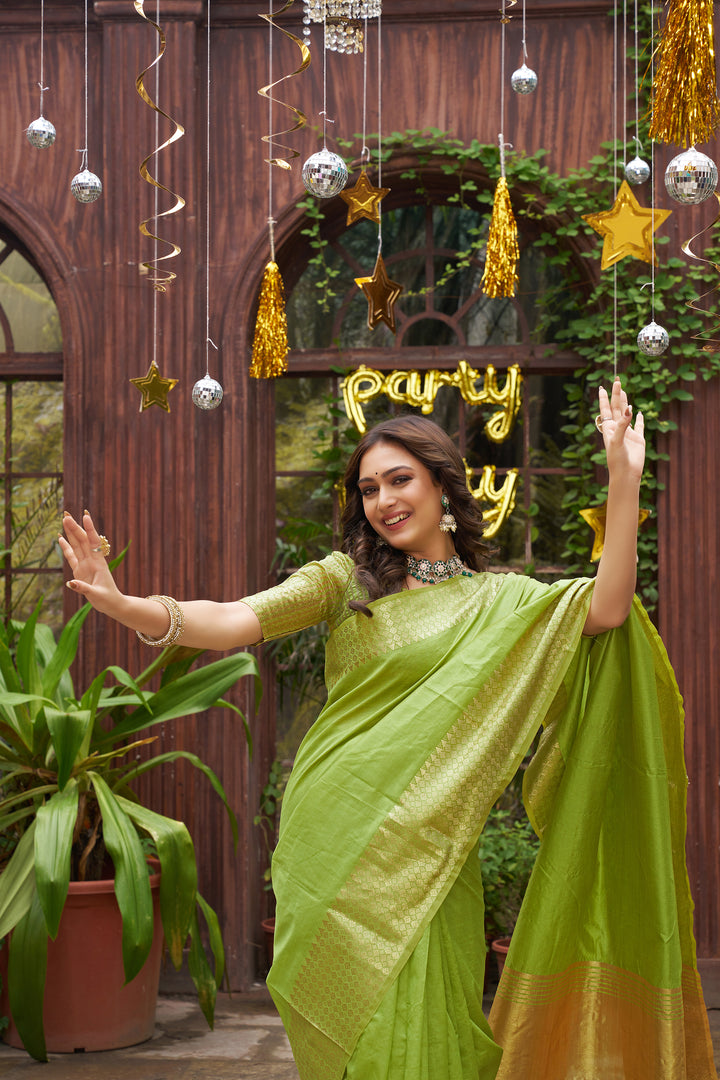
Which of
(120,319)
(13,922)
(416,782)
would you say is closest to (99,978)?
(13,922)

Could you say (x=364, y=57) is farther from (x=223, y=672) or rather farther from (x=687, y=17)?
(x=223, y=672)

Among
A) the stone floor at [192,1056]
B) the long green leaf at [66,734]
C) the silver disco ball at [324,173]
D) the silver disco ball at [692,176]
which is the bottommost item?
the stone floor at [192,1056]

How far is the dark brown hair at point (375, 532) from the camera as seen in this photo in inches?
90.2

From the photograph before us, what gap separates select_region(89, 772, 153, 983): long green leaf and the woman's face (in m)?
1.45

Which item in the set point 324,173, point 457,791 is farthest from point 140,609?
point 324,173

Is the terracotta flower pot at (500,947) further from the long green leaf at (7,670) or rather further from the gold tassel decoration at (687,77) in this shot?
the gold tassel decoration at (687,77)

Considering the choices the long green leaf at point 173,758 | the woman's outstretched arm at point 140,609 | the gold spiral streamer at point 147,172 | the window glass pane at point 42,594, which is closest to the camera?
the woman's outstretched arm at point 140,609

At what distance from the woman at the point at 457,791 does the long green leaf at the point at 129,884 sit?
3.52 ft

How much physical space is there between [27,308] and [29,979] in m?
2.48

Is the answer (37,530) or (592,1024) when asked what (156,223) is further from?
(592,1024)

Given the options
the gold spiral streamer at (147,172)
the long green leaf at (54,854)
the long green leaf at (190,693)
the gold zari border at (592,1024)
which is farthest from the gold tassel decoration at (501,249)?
the long green leaf at (54,854)

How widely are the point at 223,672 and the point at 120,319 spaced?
1352 millimetres

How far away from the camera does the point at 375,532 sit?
240cm

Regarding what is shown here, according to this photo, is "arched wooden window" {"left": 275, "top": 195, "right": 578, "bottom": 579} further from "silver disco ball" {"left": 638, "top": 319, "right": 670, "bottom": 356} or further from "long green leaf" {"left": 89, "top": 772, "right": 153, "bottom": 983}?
"long green leaf" {"left": 89, "top": 772, "right": 153, "bottom": 983}
